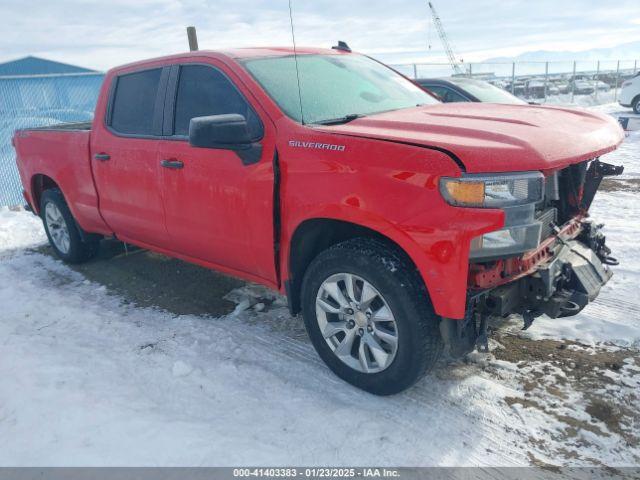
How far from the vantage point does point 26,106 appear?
852 centimetres

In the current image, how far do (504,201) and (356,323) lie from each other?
3.47 ft

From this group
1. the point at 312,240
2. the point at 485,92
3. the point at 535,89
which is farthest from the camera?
the point at 535,89

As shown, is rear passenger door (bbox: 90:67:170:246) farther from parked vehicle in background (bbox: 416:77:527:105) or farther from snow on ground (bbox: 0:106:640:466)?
parked vehicle in background (bbox: 416:77:527:105)

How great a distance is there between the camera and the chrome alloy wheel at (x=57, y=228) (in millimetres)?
5309

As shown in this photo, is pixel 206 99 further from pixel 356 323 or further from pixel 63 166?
pixel 63 166

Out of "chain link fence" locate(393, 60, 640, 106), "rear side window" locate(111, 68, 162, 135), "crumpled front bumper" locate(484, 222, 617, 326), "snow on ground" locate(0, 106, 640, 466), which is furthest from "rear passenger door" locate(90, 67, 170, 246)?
"chain link fence" locate(393, 60, 640, 106)

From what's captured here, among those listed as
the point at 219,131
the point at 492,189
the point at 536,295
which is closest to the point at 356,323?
the point at 536,295

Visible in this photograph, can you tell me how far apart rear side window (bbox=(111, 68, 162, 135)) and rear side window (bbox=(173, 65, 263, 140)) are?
0.35 m

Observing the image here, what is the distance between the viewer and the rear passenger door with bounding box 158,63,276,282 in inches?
122

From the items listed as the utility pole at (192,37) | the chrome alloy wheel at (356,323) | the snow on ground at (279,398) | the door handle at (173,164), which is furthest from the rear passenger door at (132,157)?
the utility pole at (192,37)

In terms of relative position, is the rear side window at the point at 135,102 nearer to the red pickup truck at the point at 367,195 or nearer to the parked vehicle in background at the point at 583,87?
the red pickup truck at the point at 367,195

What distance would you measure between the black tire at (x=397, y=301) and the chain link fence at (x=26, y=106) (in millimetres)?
7571

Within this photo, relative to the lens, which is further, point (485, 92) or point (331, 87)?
point (485, 92)

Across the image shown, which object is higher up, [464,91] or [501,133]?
[464,91]
